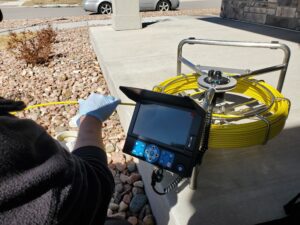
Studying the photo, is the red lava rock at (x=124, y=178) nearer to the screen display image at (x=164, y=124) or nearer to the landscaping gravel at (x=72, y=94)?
the landscaping gravel at (x=72, y=94)

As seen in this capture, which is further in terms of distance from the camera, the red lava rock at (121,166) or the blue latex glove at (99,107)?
the red lava rock at (121,166)

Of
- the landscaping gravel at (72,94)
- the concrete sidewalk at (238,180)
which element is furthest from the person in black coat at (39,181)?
the landscaping gravel at (72,94)

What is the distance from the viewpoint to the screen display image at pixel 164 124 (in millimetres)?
1347

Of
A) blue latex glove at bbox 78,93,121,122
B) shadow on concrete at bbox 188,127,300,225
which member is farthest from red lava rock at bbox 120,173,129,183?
blue latex glove at bbox 78,93,121,122

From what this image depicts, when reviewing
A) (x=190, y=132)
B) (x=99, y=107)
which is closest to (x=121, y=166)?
(x=99, y=107)

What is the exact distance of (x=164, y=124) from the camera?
1409 millimetres

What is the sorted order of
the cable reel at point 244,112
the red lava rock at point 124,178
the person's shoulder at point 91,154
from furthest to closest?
the red lava rock at point 124,178, the cable reel at point 244,112, the person's shoulder at point 91,154

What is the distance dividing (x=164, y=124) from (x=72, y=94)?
288cm

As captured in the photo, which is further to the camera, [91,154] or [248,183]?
[248,183]

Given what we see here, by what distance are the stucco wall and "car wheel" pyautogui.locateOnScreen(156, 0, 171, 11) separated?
467cm

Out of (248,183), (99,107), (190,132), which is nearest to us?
(190,132)

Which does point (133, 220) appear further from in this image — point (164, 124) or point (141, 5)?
point (141, 5)

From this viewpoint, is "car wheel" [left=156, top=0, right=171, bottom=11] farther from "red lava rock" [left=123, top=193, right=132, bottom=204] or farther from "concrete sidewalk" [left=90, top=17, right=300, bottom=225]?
"red lava rock" [left=123, top=193, right=132, bottom=204]

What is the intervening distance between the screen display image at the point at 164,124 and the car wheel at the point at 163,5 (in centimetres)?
1288
